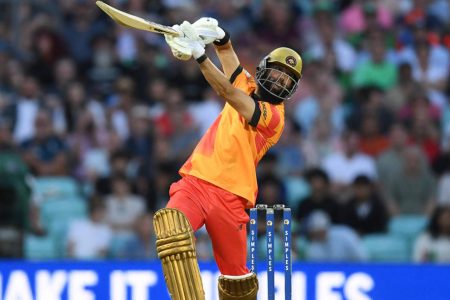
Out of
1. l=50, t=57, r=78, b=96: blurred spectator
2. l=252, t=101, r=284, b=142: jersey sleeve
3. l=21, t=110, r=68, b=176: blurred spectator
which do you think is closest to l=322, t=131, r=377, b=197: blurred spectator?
l=21, t=110, r=68, b=176: blurred spectator

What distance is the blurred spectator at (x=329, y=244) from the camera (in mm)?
10492

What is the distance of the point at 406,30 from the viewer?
12.8m

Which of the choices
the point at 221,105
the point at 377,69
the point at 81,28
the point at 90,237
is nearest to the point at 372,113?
the point at 377,69

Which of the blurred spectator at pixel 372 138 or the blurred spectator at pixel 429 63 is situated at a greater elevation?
the blurred spectator at pixel 429 63

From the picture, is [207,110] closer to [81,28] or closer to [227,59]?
[81,28]

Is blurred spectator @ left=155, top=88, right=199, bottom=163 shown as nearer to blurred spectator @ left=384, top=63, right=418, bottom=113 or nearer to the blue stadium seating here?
the blue stadium seating

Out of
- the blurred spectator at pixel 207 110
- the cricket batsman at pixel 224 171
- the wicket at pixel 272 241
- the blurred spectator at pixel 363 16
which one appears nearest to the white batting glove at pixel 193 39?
the cricket batsman at pixel 224 171

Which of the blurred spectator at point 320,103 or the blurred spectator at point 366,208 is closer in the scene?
the blurred spectator at point 366,208

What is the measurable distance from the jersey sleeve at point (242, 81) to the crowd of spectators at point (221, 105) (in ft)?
10.1

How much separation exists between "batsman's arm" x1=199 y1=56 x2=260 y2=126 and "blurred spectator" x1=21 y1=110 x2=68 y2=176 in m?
4.54

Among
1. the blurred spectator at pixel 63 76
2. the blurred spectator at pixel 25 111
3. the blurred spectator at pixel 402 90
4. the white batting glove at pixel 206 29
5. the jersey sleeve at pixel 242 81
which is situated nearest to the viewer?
the white batting glove at pixel 206 29

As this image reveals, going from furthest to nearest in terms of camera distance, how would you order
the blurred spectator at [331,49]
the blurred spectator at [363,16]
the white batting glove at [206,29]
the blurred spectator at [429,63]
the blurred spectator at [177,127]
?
the blurred spectator at [363,16]
the blurred spectator at [331,49]
the blurred spectator at [429,63]
the blurred spectator at [177,127]
the white batting glove at [206,29]

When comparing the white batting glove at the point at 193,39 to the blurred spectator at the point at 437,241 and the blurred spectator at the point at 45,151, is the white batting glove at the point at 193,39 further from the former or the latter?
the blurred spectator at the point at 45,151

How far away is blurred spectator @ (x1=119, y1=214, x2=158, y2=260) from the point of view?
10641 millimetres
